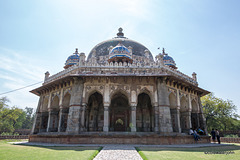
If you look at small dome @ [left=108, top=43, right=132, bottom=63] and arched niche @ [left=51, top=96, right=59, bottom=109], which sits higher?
small dome @ [left=108, top=43, right=132, bottom=63]

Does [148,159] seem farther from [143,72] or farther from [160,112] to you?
[143,72]

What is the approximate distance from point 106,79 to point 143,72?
2.92 metres

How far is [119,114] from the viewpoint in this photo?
14.8 meters

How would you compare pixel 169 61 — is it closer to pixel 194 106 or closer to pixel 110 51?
pixel 194 106

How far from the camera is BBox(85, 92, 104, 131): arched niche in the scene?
1468 centimetres

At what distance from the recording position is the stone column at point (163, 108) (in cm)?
1126

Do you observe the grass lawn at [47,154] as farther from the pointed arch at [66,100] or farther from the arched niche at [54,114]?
the arched niche at [54,114]

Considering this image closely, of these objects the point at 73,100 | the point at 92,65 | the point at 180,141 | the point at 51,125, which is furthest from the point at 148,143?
the point at 51,125

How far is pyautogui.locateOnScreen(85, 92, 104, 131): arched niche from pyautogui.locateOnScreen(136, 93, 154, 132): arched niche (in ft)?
11.0

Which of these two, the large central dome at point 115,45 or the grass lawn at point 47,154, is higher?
the large central dome at point 115,45

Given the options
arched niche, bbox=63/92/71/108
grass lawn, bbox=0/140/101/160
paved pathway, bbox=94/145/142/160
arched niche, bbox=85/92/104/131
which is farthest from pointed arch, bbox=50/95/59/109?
paved pathway, bbox=94/145/142/160

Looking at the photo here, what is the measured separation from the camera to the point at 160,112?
11.6 metres

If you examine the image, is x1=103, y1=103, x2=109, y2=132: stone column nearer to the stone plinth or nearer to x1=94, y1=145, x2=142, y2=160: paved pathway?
the stone plinth

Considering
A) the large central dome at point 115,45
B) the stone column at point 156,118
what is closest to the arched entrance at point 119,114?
the stone column at point 156,118
